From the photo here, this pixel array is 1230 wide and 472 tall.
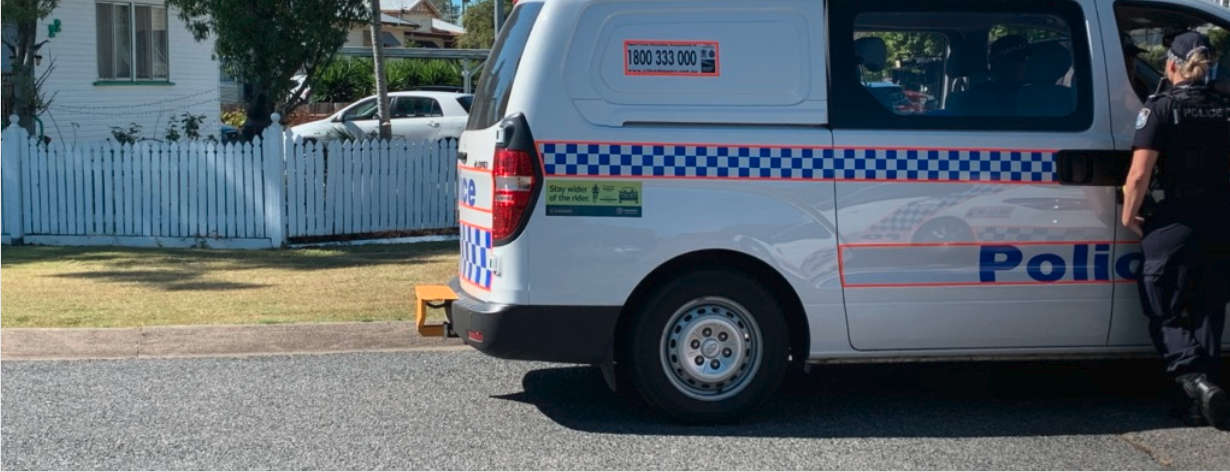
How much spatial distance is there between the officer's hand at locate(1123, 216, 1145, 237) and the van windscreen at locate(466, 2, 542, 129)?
2726 mm

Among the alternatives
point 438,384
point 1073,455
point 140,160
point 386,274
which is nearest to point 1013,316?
point 1073,455

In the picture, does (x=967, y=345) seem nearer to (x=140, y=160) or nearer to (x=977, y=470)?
(x=977, y=470)

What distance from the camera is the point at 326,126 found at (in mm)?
23078

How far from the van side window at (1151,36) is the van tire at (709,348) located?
2.00 m

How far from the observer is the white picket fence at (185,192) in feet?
45.4

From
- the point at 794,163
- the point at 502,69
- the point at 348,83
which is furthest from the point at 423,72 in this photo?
the point at 794,163

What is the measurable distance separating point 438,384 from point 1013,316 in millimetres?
2816

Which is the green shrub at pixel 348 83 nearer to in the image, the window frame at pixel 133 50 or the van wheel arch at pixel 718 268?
the window frame at pixel 133 50

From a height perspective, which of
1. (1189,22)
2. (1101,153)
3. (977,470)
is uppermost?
(1189,22)

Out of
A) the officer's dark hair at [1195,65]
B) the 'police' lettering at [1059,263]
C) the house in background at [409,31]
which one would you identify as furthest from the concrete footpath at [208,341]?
the house in background at [409,31]

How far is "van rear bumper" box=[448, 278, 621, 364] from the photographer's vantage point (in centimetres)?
630

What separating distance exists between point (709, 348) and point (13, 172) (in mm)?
9885

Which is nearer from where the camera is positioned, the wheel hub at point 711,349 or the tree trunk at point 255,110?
the wheel hub at point 711,349

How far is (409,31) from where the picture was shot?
61844 mm
